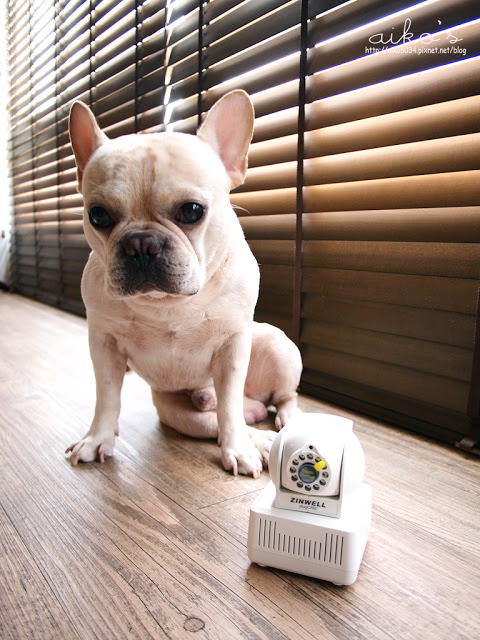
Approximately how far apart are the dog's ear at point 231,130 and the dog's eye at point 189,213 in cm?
20

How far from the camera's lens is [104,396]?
127 centimetres

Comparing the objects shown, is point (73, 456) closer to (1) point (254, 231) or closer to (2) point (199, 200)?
(2) point (199, 200)

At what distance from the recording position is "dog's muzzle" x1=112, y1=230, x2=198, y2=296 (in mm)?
1006

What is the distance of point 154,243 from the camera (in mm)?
1000

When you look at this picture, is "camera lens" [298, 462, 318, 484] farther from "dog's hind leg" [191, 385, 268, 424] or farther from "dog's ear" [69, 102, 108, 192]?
"dog's ear" [69, 102, 108, 192]

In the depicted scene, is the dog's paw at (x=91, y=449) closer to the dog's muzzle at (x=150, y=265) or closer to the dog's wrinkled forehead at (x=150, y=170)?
the dog's muzzle at (x=150, y=265)

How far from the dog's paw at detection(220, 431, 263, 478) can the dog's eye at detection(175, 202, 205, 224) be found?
1.76 feet

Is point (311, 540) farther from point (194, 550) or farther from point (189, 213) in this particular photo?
point (189, 213)

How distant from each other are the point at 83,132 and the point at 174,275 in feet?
1.46

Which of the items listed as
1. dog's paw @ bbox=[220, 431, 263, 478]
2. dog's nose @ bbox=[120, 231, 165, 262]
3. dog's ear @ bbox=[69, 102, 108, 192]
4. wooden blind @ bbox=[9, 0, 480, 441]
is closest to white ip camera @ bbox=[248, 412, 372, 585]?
dog's paw @ bbox=[220, 431, 263, 478]

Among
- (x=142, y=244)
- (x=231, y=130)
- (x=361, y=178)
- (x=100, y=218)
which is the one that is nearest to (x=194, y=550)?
(x=142, y=244)

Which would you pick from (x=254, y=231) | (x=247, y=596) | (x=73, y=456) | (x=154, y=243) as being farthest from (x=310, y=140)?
(x=247, y=596)

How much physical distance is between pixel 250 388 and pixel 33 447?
25.2 inches

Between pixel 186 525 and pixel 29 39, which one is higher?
pixel 29 39
